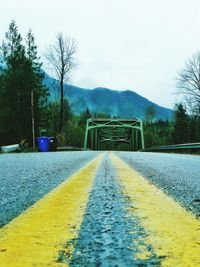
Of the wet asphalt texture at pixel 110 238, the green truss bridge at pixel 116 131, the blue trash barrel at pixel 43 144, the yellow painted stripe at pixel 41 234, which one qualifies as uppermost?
the green truss bridge at pixel 116 131

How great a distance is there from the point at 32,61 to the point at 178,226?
4775 centimetres

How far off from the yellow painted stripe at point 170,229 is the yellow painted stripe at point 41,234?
267 mm

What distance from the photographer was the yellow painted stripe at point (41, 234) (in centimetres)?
116

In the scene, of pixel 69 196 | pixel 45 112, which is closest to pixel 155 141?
pixel 45 112

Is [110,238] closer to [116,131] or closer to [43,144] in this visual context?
[43,144]

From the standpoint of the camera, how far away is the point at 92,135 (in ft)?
219

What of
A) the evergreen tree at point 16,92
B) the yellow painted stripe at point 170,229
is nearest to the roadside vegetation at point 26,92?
the evergreen tree at point 16,92

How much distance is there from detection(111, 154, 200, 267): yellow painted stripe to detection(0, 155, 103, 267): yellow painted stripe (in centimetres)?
27

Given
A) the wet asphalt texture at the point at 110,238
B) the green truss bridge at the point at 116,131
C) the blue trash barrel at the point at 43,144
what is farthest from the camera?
the green truss bridge at the point at 116,131

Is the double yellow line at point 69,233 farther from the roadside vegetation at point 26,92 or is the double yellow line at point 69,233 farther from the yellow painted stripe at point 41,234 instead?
the roadside vegetation at point 26,92

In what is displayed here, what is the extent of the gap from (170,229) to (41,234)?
0.47m

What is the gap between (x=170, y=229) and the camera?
1.57 m

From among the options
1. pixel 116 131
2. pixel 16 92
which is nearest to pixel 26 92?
pixel 16 92

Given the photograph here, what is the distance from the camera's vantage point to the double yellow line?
1.16 m
